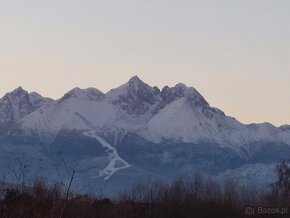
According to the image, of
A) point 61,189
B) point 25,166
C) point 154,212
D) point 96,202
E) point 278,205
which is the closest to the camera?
point 25,166

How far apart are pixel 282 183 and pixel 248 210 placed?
61.2 m

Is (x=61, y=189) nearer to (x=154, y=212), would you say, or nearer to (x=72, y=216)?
(x=72, y=216)

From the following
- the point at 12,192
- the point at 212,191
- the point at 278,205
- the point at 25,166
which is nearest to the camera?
the point at 25,166

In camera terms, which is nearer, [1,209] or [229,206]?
[1,209]

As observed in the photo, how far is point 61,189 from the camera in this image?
21766mm

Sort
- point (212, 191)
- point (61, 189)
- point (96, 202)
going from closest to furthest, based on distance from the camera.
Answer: point (61, 189)
point (96, 202)
point (212, 191)

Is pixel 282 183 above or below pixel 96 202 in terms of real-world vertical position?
above

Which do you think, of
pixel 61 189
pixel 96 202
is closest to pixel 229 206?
pixel 96 202

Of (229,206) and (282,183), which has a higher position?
(282,183)

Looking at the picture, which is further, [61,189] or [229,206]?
[229,206]

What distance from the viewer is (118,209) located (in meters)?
38.5

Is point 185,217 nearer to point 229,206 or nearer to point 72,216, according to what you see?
point 229,206

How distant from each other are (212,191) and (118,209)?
51.7 feet

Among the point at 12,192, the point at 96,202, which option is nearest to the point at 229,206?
the point at 96,202
